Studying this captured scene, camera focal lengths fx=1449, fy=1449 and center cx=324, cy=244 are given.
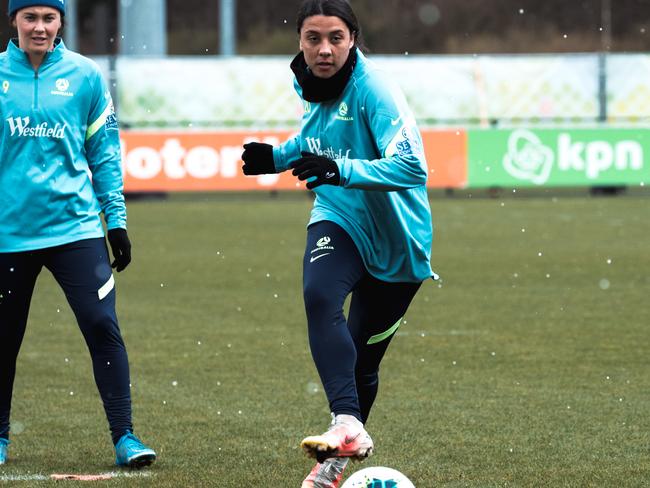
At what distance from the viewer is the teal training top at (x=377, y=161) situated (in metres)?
5.22

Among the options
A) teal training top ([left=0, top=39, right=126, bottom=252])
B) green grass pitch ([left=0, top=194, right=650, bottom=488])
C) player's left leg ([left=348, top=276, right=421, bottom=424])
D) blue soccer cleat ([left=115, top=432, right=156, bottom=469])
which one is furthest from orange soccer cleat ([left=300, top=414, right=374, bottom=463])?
teal training top ([left=0, top=39, right=126, bottom=252])

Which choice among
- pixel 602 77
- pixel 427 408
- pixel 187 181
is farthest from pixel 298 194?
pixel 427 408

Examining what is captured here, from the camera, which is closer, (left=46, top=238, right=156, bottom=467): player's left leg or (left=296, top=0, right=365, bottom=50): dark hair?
(left=296, top=0, right=365, bottom=50): dark hair

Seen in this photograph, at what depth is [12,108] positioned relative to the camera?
586 centimetres

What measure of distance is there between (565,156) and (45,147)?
18.1 metres

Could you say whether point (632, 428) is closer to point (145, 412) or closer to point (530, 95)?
point (145, 412)

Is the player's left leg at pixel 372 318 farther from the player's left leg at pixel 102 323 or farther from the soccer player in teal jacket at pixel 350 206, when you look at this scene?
the player's left leg at pixel 102 323

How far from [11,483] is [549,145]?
1815 centimetres

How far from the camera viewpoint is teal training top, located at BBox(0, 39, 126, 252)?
589 cm

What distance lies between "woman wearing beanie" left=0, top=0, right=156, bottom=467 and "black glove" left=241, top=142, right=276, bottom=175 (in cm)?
76

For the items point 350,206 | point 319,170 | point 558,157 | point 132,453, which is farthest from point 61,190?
point 558,157

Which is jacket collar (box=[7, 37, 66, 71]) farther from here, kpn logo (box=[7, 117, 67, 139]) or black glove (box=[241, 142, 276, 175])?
black glove (box=[241, 142, 276, 175])

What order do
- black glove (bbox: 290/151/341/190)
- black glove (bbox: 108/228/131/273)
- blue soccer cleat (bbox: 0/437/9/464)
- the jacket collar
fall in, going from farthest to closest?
blue soccer cleat (bbox: 0/437/9/464) → black glove (bbox: 108/228/131/273) → the jacket collar → black glove (bbox: 290/151/341/190)

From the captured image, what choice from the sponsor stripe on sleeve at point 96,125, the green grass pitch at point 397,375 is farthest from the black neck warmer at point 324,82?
the green grass pitch at point 397,375
